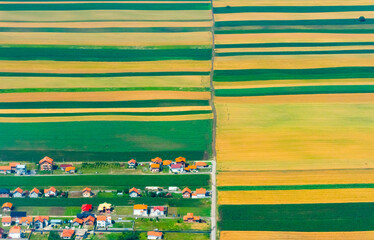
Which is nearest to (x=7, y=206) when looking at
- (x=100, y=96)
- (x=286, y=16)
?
(x=100, y=96)

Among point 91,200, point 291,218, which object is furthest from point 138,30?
point 291,218

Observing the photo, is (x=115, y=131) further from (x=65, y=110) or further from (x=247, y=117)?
(x=247, y=117)

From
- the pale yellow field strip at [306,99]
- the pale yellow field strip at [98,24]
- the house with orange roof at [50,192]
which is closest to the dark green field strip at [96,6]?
the pale yellow field strip at [98,24]

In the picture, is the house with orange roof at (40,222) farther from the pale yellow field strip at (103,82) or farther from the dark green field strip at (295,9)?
the dark green field strip at (295,9)

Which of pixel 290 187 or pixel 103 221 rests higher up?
pixel 290 187

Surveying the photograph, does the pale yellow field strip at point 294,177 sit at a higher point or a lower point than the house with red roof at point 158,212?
higher

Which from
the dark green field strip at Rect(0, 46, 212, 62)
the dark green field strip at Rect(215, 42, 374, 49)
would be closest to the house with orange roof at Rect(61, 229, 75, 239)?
the dark green field strip at Rect(0, 46, 212, 62)

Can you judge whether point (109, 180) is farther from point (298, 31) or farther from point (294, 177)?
point (298, 31)
